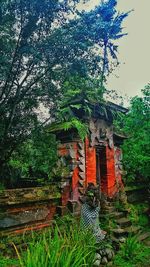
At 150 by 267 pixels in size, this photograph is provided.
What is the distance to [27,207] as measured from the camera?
635cm

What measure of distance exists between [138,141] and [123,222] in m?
3.58

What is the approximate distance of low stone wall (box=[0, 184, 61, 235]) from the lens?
5.88 m

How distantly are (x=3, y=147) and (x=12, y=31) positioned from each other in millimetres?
3855

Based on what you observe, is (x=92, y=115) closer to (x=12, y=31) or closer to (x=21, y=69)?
(x=21, y=69)

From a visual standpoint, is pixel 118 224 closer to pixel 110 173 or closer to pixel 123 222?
pixel 123 222

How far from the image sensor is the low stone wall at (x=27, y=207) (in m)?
5.88

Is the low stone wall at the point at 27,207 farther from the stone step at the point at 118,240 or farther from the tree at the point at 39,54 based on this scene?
the tree at the point at 39,54

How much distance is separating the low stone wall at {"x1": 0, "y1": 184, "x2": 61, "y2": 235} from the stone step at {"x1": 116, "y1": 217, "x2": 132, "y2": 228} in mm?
1904

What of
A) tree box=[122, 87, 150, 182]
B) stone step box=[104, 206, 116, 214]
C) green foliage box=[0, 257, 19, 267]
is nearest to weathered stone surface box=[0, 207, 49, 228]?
green foliage box=[0, 257, 19, 267]

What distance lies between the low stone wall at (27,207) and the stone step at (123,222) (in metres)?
1.90

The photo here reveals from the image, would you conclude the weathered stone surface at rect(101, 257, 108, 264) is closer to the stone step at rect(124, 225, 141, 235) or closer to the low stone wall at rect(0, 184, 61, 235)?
the low stone wall at rect(0, 184, 61, 235)

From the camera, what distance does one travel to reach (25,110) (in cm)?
988

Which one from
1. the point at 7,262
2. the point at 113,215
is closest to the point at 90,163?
the point at 113,215

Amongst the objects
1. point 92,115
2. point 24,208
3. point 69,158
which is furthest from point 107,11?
point 24,208
